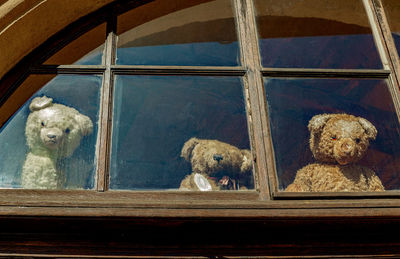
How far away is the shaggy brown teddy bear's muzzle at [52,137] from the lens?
7.52ft

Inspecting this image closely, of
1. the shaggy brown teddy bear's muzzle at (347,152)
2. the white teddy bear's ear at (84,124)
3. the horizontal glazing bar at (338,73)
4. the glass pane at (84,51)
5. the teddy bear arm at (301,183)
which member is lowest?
the teddy bear arm at (301,183)

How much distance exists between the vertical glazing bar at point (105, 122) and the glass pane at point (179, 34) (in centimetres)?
5

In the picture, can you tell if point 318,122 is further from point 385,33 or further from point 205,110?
point 385,33

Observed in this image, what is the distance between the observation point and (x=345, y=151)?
238 centimetres

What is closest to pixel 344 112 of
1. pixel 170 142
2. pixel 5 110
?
pixel 170 142

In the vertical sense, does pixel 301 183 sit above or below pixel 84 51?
below

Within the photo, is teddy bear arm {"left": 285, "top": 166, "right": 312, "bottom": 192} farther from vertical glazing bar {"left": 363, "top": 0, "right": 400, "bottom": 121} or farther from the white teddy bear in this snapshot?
the white teddy bear

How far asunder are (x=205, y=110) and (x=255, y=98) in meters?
0.23

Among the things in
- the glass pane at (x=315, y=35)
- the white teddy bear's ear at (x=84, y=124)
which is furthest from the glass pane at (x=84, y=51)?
the glass pane at (x=315, y=35)

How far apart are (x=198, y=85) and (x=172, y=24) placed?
1.57 feet

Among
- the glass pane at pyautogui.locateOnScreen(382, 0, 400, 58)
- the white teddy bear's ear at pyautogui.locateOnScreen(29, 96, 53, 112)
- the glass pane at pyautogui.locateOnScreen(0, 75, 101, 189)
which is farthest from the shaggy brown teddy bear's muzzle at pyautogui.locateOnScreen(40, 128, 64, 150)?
the glass pane at pyautogui.locateOnScreen(382, 0, 400, 58)

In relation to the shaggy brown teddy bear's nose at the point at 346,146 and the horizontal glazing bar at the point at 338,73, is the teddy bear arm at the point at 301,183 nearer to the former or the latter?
the shaggy brown teddy bear's nose at the point at 346,146

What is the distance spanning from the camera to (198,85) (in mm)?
2559

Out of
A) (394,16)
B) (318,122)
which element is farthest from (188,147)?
(394,16)
